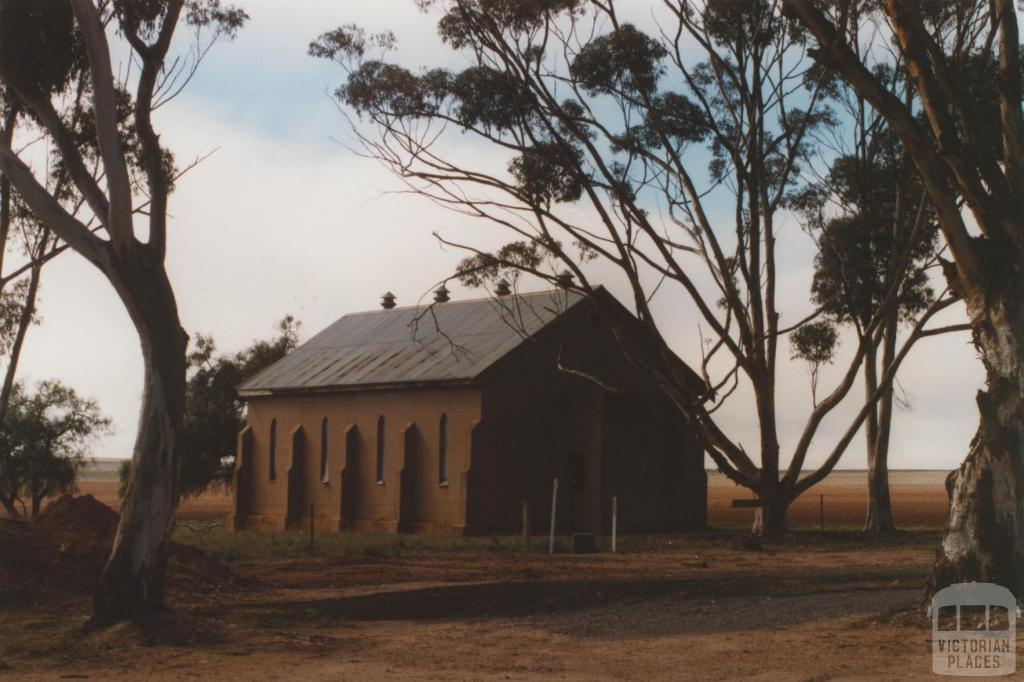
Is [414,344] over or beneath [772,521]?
over

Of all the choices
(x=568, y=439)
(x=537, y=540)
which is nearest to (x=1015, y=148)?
(x=537, y=540)

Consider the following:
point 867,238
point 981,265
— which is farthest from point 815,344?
point 981,265

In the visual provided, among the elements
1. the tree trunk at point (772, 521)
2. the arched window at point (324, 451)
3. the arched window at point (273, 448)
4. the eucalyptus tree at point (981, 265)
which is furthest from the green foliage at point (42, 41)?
the arched window at point (273, 448)

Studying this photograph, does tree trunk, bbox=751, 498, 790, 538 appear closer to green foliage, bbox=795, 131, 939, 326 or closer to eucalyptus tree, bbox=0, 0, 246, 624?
green foliage, bbox=795, 131, 939, 326

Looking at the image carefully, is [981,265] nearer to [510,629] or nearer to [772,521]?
[510,629]

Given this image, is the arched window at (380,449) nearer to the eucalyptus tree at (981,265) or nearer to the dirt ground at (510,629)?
the dirt ground at (510,629)

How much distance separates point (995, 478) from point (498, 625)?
6.09 metres

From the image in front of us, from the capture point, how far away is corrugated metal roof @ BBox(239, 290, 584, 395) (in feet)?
124

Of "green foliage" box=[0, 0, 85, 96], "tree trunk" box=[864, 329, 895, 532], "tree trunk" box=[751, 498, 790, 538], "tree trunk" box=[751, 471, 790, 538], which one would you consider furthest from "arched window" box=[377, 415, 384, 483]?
"green foliage" box=[0, 0, 85, 96]

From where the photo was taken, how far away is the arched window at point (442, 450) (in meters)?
37.3

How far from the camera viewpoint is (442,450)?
1476 inches

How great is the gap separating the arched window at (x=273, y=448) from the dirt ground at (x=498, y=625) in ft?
63.5

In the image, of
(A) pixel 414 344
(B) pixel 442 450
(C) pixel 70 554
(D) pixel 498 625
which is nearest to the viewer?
(D) pixel 498 625

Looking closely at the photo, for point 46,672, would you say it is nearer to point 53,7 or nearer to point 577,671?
point 577,671
